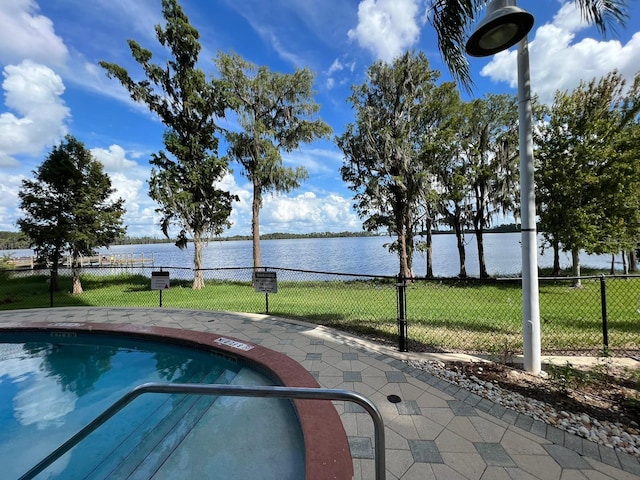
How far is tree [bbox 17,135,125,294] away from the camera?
10820 millimetres

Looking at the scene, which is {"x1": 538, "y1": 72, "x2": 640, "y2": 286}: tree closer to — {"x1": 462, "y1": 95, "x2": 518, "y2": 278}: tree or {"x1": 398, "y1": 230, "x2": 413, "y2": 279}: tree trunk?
{"x1": 462, "y1": 95, "x2": 518, "y2": 278}: tree

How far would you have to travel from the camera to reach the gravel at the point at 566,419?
192 cm

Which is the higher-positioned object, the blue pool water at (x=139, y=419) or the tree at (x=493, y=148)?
the tree at (x=493, y=148)

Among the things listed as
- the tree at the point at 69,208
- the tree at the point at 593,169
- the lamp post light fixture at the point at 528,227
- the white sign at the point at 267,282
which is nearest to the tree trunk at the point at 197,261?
the tree at the point at 69,208

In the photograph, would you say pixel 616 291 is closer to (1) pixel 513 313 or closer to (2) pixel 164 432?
(1) pixel 513 313

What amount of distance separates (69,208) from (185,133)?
18.8 ft

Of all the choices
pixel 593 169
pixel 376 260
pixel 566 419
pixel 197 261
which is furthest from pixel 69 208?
pixel 376 260

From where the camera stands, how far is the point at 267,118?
1227 cm

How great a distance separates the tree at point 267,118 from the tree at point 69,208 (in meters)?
6.15

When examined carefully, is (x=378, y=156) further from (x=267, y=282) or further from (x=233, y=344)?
(x=233, y=344)

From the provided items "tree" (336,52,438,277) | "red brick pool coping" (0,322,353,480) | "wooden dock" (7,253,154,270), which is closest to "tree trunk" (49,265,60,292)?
"red brick pool coping" (0,322,353,480)

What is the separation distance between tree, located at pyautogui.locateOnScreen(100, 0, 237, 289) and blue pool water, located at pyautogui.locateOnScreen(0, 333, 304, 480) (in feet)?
24.6

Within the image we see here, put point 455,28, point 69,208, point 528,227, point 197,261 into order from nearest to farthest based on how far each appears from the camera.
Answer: point 528,227 → point 455,28 → point 69,208 → point 197,261

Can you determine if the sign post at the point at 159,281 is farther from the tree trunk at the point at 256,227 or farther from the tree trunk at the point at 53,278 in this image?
the tree trunk at the point at 256,227
